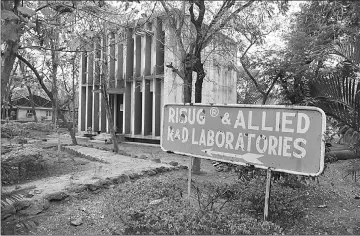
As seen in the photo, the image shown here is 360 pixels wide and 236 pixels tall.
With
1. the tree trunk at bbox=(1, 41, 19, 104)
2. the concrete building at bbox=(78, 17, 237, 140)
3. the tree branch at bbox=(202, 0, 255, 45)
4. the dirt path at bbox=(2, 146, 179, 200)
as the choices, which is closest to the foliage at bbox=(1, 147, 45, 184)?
the dirt path at bbox=(2, 146, 179, 200)

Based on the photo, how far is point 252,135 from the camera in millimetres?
3926

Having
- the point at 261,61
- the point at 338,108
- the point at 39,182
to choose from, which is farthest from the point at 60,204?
the point at 261,61

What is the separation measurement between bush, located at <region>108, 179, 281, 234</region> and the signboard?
748mm

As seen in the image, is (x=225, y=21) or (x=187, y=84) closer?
(x=225, y=21)

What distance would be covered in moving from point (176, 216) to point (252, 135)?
145 centimetres

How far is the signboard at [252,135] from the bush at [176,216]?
0.75m

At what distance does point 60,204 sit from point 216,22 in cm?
492

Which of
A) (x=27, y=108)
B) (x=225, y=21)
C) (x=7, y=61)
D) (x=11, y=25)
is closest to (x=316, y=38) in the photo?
(x=225, y=21)

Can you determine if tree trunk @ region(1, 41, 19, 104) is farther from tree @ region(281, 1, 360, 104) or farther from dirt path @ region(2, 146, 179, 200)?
tree @ region(281, 1, 360, 104)

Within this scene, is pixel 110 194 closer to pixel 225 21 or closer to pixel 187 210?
pixel 187 210

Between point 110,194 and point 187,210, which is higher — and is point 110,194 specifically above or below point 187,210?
below

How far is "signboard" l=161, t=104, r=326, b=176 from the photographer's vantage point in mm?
3430

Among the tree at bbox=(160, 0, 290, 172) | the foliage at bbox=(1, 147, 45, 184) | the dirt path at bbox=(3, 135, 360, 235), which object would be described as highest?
the tree at bbox=(160, 0, 290, 172)

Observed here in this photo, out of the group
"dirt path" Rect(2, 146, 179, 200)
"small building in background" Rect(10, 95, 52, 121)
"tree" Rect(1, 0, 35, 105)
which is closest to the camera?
"tree" Rect(1, 0, 35, 105)
